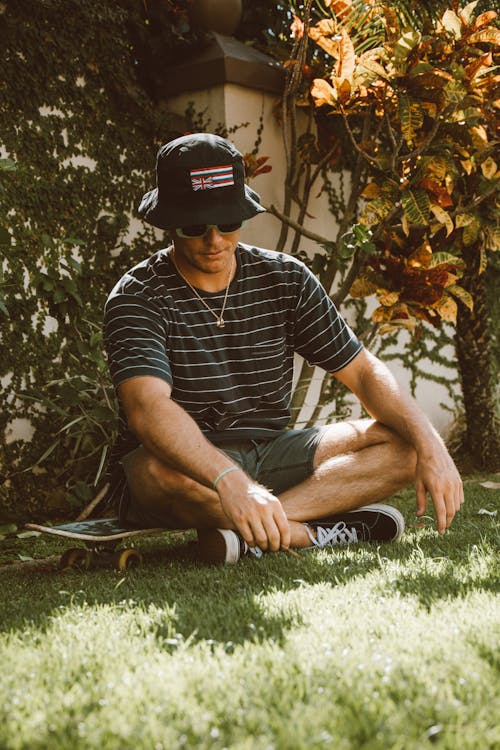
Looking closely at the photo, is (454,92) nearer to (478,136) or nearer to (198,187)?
(478,136)

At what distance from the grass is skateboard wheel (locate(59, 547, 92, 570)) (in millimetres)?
392

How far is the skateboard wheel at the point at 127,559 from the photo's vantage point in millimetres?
2804

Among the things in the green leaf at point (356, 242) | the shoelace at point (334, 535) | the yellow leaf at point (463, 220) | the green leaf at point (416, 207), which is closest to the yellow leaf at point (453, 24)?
the green leaf at point (416, 207)

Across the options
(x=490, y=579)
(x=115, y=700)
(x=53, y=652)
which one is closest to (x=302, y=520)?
(x=490, y=579)

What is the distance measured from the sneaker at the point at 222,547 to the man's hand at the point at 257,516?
21.8 inches

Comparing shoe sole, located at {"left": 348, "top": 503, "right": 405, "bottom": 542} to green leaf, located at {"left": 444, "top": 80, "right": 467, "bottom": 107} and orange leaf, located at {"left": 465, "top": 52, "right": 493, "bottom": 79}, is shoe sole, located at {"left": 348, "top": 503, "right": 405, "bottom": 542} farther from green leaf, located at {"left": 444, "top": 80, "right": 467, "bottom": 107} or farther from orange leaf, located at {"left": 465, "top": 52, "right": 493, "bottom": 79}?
orange leaf, located at {"left": 465, "top": 52, "right": 493, "bottom": 79}

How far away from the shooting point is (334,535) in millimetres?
2963

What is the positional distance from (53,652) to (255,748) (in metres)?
0.64

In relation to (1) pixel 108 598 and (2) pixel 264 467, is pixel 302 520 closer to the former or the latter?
(2) pixel 264 467

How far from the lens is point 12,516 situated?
13.5 feet

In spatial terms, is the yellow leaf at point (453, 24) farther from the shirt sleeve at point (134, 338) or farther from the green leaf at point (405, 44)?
the shirt sleeve at point (134, 338)

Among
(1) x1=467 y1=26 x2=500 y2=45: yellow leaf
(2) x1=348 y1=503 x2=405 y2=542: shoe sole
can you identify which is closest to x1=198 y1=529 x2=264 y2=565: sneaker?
(2) x1=348 y1=503 x2=405 y2=542: shoe sole

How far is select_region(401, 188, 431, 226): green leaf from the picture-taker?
4418 millimetres

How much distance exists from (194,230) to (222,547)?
1037mm
